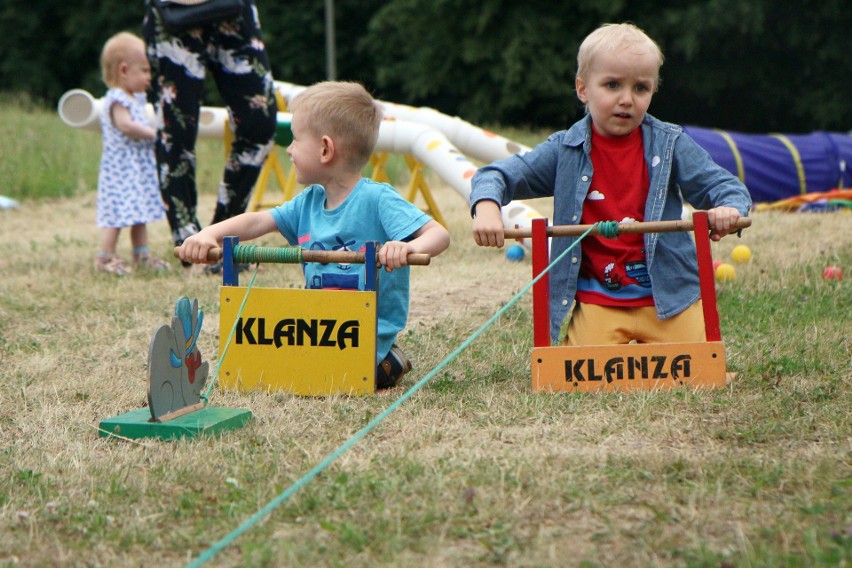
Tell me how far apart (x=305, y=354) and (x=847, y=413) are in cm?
166

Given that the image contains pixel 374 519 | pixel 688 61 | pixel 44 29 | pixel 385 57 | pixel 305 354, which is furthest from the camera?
pixel 44 29

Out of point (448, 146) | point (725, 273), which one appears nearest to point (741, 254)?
point (725, 273)

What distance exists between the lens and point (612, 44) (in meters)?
3.52

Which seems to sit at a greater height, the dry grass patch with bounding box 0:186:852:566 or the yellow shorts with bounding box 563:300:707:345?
the yellow shorts with bounding box 563:300:707:345

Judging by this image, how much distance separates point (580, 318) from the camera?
12.3 feet

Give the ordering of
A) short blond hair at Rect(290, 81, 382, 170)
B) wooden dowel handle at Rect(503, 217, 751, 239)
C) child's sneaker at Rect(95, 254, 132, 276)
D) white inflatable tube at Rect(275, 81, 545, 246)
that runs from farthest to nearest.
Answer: white inflatable tube at Rect(275, 81, 545, 246)
child's sneaker at Rect(95, 254, 132, 276)
short blond hair at Rect(290, 81, 382, 170)
wooden dowel handle at Rect(503, 217, 751, 239)

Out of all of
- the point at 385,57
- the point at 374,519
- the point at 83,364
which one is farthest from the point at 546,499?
the point at 385,57

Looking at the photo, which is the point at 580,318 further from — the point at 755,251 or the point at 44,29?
the point at 44,29

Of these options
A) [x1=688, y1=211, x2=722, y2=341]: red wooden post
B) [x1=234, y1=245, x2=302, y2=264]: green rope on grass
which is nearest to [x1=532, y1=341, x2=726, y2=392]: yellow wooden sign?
[x1=688, y1=211, x2=722, y2=341]: red wooden post

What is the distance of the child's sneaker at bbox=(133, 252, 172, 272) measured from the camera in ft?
20.7

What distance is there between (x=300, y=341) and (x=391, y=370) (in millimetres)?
326

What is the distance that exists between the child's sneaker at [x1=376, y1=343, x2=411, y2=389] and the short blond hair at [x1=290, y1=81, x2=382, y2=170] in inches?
27.4

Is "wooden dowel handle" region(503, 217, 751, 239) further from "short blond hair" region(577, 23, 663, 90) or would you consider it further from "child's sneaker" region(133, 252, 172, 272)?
"child's sneaker" region(133, 252, 172, 272)

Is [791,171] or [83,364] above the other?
[791,171]
